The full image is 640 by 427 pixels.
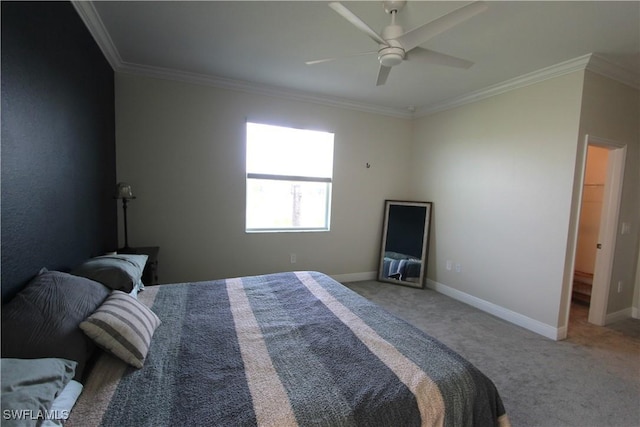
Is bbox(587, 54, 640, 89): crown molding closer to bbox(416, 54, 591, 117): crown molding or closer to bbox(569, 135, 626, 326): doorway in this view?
bbox(416, 54, 591, 117): crown molding

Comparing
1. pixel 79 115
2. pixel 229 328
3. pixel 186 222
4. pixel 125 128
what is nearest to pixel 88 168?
pixel 79 115

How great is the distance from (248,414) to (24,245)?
1407 mm

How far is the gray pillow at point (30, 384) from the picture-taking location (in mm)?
804

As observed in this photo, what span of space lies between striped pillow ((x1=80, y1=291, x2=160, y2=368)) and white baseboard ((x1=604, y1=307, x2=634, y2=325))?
14.2 feet

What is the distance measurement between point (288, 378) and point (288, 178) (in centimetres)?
292

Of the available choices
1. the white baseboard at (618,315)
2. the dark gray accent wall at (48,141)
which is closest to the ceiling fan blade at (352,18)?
the dark gray accent wall at (48,141)

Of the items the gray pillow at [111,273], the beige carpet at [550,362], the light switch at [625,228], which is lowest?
the beige carpet at [550,362]

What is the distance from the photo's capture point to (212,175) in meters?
3.42

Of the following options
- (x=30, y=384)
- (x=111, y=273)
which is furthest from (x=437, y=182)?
(x=30, y=384)

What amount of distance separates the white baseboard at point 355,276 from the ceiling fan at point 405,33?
291 centimetres

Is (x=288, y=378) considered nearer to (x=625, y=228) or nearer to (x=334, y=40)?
(x=334, y=40)

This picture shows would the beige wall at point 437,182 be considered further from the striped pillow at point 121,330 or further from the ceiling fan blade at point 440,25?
the striped pillow at point 121,330

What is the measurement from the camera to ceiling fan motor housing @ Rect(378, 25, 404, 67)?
1.73 m

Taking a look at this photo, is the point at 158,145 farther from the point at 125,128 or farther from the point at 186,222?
the point at 186,222
